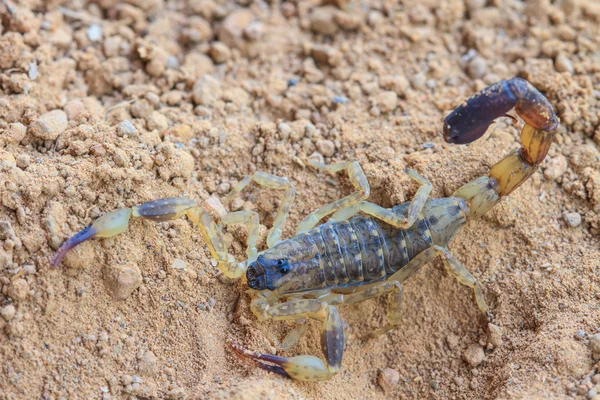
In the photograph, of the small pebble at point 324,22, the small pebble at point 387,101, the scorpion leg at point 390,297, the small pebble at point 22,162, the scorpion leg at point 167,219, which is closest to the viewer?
the scorpion leg at point 167,219

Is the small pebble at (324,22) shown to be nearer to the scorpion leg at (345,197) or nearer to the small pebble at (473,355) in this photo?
the scorpion leg at (345,197)

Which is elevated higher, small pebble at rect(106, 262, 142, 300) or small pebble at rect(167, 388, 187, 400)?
small pebble at rect(106, 262, 142, 300)

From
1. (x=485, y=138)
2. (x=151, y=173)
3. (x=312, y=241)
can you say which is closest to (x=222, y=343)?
(x=312, y=241)

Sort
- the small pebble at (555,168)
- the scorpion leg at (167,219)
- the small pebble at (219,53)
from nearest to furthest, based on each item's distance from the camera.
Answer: the scorpion leg at (167,219) → the small pebble at (555,168) → the small pebble at (219,53)

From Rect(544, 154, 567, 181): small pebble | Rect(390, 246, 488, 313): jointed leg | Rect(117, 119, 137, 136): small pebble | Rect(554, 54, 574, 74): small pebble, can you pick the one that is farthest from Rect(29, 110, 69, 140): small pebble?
Rect(554, 54, 574, 74): small pebble

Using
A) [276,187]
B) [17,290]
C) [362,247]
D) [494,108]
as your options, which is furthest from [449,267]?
[17,290]

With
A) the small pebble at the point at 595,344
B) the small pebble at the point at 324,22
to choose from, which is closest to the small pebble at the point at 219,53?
the small pebble at the point at 324,22

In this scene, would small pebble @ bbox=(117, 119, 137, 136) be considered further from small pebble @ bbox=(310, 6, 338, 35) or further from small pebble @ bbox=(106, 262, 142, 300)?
small pebble @ bbox=(310, 6, 338, 35)
